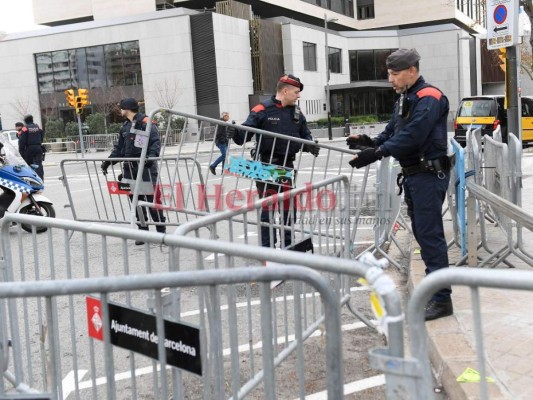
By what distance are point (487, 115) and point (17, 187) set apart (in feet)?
56.3

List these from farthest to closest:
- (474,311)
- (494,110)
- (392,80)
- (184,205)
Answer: (494,110)
(184,205)
(392,80)
(474,311)

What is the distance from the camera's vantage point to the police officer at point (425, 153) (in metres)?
4.18

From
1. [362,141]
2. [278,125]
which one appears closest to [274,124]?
[278,125]

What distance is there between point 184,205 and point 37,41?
134 feet

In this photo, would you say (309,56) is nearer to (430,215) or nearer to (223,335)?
(430,215)

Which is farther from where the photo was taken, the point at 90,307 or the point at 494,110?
the point at 494,110

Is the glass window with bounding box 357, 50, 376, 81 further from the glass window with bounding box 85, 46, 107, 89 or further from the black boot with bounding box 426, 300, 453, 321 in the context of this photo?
the black boot with bounding box 426, 300, 453, 321

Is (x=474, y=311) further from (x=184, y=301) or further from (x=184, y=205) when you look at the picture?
(x=184, y=205)

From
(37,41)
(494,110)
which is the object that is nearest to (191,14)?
(37,41)

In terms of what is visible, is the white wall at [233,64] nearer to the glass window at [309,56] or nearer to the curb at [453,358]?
the glass window at [309,56]

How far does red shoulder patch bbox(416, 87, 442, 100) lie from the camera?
419 cm

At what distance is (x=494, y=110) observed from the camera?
827 inches

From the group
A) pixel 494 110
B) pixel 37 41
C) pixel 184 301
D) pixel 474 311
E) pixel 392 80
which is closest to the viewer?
pixel 474 311

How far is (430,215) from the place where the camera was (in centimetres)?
424
